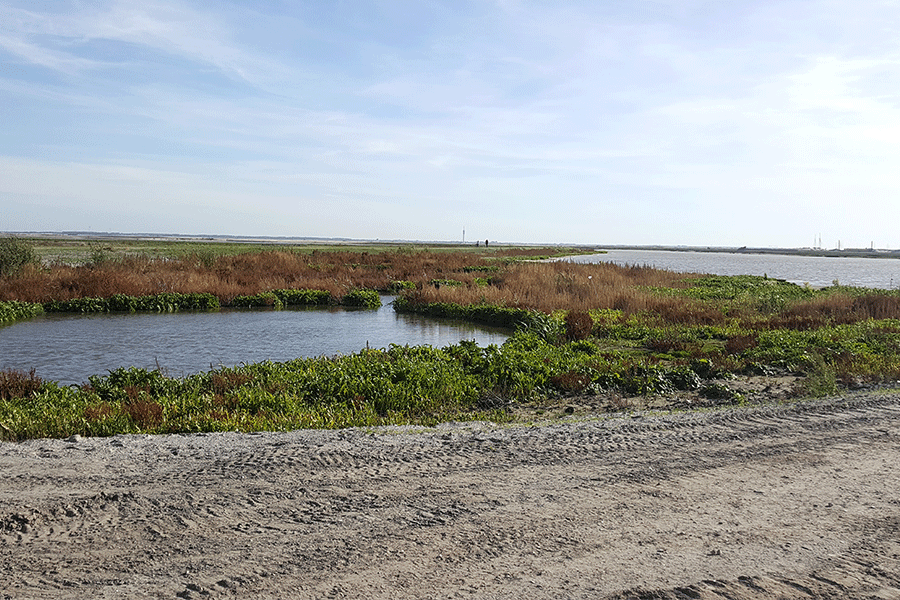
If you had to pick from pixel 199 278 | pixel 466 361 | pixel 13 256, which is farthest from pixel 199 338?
pixel 13 256

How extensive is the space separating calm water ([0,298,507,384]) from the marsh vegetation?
1.78 m

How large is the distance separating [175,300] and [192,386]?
16789 mm

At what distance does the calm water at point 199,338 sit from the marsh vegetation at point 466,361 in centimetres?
178

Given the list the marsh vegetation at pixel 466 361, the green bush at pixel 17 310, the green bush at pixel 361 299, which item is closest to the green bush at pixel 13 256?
the marsh vegetation at pixel 466 361

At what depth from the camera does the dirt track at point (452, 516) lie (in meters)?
4.41

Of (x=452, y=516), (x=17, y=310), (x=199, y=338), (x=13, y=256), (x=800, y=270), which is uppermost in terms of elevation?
(x=13, y=256)

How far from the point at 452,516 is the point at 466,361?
7684 mm

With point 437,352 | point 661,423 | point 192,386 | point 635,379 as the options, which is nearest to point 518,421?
point 661,423

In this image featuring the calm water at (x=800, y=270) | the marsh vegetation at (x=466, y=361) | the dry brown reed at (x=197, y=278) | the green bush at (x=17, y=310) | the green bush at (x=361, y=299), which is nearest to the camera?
the marsh vegetation at (x=466, y=361)

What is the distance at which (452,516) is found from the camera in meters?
5.51

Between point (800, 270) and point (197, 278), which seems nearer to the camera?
point (197, 278)

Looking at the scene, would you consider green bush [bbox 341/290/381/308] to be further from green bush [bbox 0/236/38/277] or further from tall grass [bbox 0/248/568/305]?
green bush [bbox 0/236/38/277]

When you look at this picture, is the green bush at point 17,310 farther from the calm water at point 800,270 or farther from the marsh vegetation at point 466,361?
the calm water at point 800,270

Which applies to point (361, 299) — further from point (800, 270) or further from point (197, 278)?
point (800, 270)
